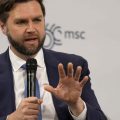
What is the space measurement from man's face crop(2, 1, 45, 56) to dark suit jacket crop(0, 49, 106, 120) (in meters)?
0.09

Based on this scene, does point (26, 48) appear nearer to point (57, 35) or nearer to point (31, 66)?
point (31, 66)

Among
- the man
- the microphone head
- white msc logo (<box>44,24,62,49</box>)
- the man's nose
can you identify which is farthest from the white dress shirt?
white msc logo (<box>44,24,62,49</box>)

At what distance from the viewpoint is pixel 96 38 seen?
2182mm

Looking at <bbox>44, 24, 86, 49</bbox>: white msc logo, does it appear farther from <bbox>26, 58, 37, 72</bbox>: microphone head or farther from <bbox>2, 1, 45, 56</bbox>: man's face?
<bbox>26, 58, 37, 72</bbox>: microphone head

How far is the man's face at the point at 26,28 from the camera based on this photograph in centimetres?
151

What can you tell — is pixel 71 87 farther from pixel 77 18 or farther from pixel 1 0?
pixel 77 18

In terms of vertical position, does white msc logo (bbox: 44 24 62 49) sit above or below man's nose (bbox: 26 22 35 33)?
below

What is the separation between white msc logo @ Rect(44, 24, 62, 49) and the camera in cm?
209

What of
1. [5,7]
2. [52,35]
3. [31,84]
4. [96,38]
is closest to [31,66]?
[31,84]

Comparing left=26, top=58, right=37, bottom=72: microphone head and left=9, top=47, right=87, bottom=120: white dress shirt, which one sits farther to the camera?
left=9, top=47, right=87, bottom=120: white dress shirt

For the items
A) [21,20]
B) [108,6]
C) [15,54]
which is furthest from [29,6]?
[108,6]

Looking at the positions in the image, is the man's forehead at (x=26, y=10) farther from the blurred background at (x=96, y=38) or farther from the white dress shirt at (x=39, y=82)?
the blurred background at (x=96, y=38)

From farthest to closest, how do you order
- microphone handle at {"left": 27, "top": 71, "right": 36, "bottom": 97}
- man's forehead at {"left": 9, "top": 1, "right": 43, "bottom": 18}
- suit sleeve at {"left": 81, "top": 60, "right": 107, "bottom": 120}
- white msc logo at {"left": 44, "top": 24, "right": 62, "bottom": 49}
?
white msc logo at {"left": 44, "top": 24, "right": 62, "bottom": 49}
man's forehead at {"left": 9, "top": 1, "right": 43, "bottom": 18}
suit sleeve at {"left": 81, "top": 60, "right": 107, "bottom": 120}
microphone handle at {"left": 27, "top": 71, "right": 36, "bottom": 97}

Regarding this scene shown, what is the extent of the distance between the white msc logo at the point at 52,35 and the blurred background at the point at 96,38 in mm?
20
